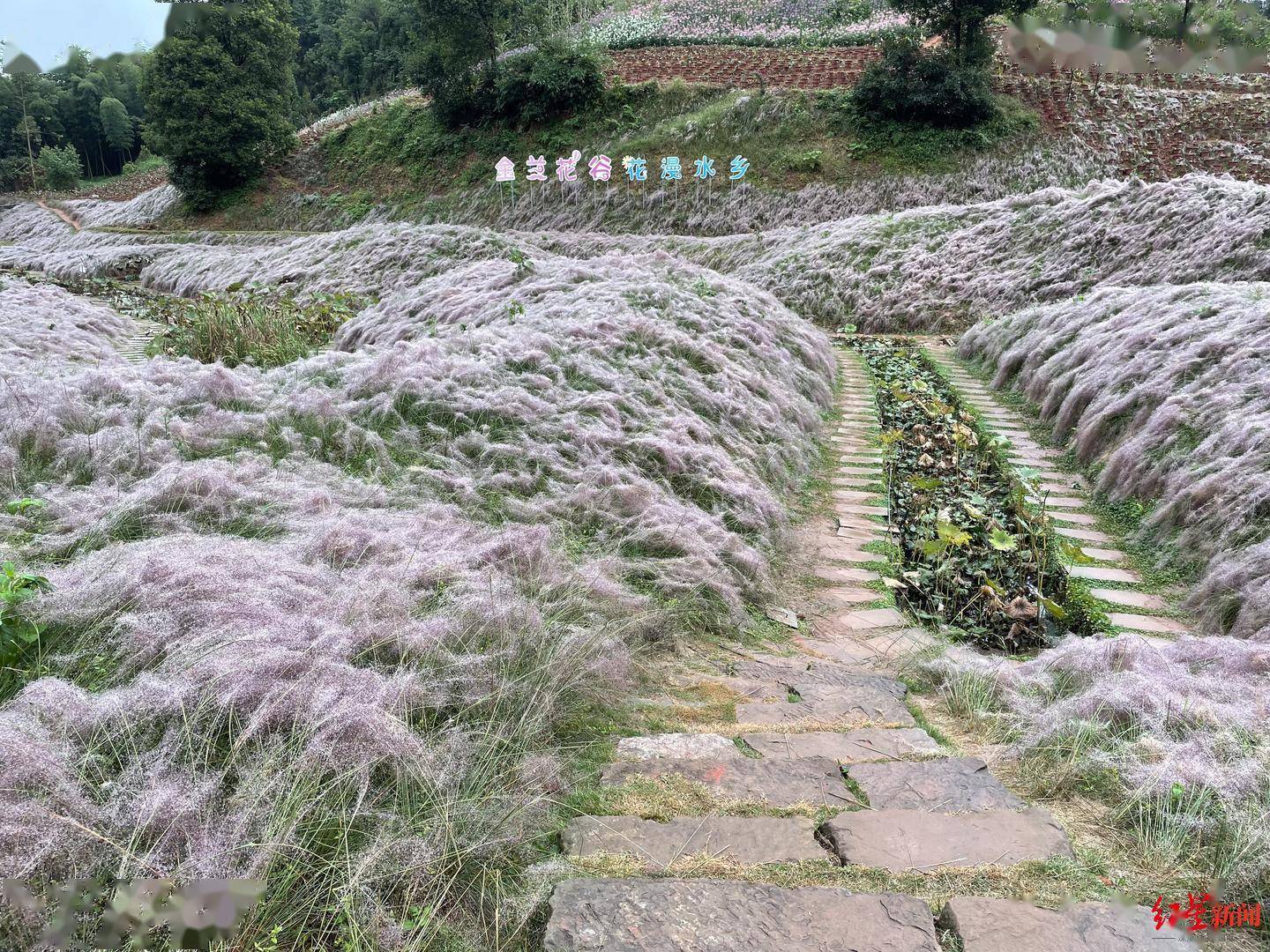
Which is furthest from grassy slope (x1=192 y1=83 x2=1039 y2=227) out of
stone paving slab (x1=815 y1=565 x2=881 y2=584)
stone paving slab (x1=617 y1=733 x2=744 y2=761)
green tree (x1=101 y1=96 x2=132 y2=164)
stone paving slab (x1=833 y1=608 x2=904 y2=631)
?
green tree (x1=101 y1=96 x2=132 y2=164)

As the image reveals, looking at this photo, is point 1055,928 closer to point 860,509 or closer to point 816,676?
point 816,676

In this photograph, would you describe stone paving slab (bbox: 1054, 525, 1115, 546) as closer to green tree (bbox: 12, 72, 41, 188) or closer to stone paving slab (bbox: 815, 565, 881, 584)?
stone paving slab (bbox: 815, 565, 881, 584)

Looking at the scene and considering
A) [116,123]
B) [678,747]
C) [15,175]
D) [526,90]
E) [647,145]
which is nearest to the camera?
[678,747]

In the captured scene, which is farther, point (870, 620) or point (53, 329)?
point (53, 329)

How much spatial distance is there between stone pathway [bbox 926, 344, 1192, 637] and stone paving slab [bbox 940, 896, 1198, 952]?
2650mm

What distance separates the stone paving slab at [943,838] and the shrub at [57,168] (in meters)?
56.0

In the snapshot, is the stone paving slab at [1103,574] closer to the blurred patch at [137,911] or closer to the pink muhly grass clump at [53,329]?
the blurred patch at [137,911]

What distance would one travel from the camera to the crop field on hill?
62.5 inches

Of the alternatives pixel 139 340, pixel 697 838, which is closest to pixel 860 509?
pixel 697 838

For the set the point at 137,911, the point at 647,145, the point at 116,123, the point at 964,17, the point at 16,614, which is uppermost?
the point at 116,123

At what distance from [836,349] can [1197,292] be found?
4.85 m

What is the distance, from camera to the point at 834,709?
9.19 ft

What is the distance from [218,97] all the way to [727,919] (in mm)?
34634

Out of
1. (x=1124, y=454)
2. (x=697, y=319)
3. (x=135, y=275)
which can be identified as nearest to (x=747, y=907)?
(x=1124, y=454)
